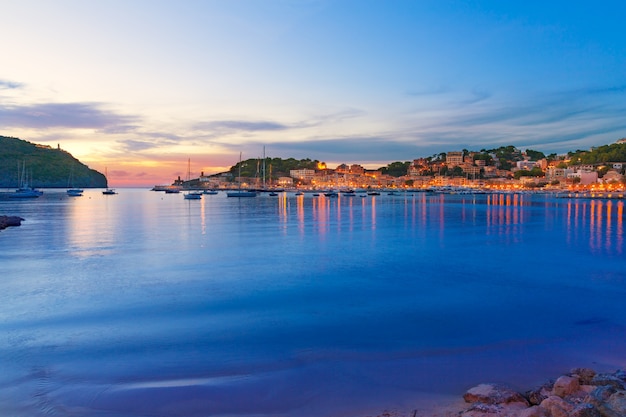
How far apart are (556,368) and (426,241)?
17.5 metres

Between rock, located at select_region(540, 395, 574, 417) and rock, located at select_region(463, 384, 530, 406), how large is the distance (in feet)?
1.70

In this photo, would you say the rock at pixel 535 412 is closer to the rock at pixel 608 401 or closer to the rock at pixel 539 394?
the rock at pixel 608 401

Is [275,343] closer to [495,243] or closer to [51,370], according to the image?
[51,370]

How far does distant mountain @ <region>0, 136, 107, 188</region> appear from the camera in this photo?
5984 inches

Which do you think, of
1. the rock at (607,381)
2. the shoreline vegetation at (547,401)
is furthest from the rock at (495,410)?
the rock at (607,381)

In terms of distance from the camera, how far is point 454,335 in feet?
26.9

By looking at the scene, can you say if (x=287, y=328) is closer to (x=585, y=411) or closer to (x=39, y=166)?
(x=585, y=411)

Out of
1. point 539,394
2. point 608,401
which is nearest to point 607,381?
point 539,394

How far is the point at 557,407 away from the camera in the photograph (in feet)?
14.4

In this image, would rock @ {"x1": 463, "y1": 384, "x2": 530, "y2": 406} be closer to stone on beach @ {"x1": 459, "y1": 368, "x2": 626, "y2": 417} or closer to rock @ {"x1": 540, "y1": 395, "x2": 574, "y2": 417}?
stone on beach @ {"x1": 459, "y1": 368, "x2": 626, "y2": 417}

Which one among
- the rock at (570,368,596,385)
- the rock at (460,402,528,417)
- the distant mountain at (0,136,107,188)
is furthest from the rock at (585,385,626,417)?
the distant mountain at (0,136,107,188)

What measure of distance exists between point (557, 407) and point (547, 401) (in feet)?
0.58

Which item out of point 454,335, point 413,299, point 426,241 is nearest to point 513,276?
point 413,299

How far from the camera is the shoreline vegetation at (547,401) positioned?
439cm
